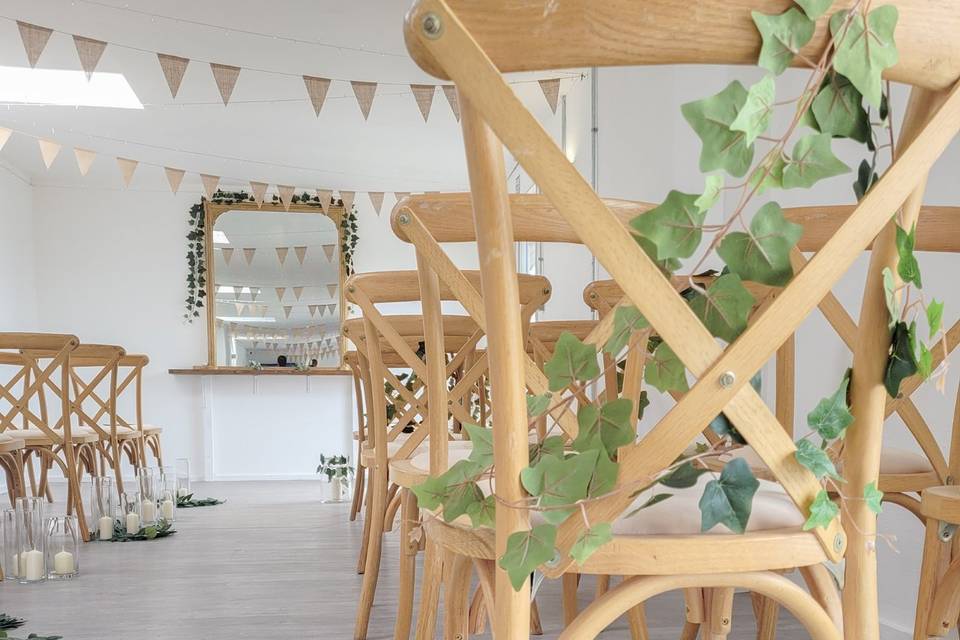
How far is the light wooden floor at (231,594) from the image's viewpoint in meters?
2.01

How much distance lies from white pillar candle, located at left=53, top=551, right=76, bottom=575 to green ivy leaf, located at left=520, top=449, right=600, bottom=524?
257 cm

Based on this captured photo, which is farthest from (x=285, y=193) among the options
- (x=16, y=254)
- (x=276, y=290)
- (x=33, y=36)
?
(x=33, y=36)

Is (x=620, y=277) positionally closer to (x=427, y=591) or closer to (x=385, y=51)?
(x=427, y=591)

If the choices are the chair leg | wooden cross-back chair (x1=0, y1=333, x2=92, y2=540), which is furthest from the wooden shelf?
the chair leg

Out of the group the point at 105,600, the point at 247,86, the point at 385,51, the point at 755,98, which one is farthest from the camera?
the point at 247,86

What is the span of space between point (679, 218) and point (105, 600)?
7.76ft

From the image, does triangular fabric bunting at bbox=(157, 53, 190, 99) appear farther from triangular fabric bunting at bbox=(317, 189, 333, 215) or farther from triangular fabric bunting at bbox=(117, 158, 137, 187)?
triangular fabric bunting at bbox=(317, 189, 333, 215)

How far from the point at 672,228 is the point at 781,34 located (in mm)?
137

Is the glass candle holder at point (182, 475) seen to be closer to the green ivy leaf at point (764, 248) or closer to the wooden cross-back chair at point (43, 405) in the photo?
the wooden cross-back chair at point (43, 405)

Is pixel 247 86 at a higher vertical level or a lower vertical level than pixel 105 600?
higher

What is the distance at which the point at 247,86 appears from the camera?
499 centimetres

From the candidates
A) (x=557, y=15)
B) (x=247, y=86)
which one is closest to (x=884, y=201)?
(x=557, y=15)

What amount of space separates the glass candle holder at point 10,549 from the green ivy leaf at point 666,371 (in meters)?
2.53

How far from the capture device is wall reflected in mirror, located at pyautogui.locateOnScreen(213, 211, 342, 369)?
23.5ft
